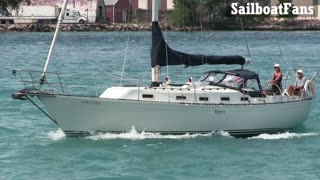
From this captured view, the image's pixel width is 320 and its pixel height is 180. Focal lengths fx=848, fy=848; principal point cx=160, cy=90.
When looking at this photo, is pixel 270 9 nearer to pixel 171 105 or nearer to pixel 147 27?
pixel 147 27

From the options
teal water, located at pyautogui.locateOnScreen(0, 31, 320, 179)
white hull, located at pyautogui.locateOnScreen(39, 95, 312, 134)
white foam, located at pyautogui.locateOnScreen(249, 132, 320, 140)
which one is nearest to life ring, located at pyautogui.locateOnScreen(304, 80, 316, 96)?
teal water, located at pyautogui.locateOnScreen(0, 31, 320, 179)

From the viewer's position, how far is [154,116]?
27875 mm

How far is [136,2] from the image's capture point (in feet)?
520

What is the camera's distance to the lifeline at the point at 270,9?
157 m

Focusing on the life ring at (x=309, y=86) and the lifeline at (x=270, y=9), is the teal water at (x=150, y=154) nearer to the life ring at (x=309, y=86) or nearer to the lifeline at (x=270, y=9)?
the life ring at (x=309, y=86)

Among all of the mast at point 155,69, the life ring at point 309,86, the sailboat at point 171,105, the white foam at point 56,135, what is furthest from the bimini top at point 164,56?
the white foam at point 56,135

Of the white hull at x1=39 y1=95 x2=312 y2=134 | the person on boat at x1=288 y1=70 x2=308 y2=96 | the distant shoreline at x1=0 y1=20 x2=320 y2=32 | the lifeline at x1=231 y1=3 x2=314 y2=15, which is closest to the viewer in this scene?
the white hull at x1=39 y1=95 x2=312 y2=134

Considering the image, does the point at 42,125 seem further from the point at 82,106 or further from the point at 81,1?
the point at 81,1

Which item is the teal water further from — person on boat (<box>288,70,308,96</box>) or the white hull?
person on boat (<box>288,70,308,96</box>)

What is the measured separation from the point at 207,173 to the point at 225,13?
436 feet

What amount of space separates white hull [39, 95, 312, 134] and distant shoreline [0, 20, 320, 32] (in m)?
104

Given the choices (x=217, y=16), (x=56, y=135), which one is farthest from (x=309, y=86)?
(x=217, y=16)

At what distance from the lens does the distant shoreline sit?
5733 inches

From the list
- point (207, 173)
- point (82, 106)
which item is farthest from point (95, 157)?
point (207, 173)
